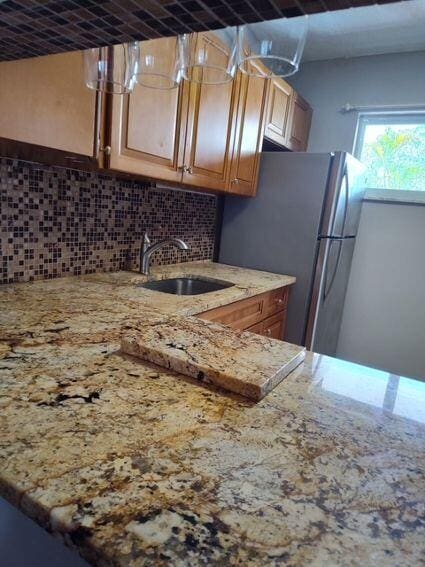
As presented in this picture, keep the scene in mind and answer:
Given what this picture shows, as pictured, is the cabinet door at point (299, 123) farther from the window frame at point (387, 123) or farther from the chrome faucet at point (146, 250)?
the chrome faucet at point (146, 250)

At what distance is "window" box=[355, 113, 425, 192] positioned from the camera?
270cm


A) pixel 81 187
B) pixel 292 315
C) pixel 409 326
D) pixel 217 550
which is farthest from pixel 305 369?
pixel 409 326

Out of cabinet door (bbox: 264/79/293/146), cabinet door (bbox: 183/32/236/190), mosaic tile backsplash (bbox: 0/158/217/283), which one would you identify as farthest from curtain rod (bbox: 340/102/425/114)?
mosaic tile backsplash (bbox: 0/158/217/283)

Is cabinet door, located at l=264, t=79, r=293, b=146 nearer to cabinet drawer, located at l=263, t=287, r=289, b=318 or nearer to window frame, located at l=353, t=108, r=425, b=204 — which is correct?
window frame, located at l=353, t=108, r=425, b=204

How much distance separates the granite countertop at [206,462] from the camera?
37 centimetres

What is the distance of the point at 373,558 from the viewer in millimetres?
362

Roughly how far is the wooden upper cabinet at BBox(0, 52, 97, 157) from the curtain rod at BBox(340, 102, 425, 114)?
2.31m

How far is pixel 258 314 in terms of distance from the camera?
2.00 m

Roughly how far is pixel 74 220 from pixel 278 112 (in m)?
1.62

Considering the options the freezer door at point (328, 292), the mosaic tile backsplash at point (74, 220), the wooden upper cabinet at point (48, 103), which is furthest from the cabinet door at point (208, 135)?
the freezer door at point (328, 292)

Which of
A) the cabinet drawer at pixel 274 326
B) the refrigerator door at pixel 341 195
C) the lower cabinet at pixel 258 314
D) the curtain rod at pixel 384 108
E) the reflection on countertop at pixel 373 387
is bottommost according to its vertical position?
the cabinet drawer at pixel 274 326

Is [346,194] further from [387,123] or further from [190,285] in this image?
[190,285]

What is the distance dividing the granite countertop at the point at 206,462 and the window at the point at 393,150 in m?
2.40

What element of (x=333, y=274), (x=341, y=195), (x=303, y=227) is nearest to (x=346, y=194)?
(x=341, y=195)
